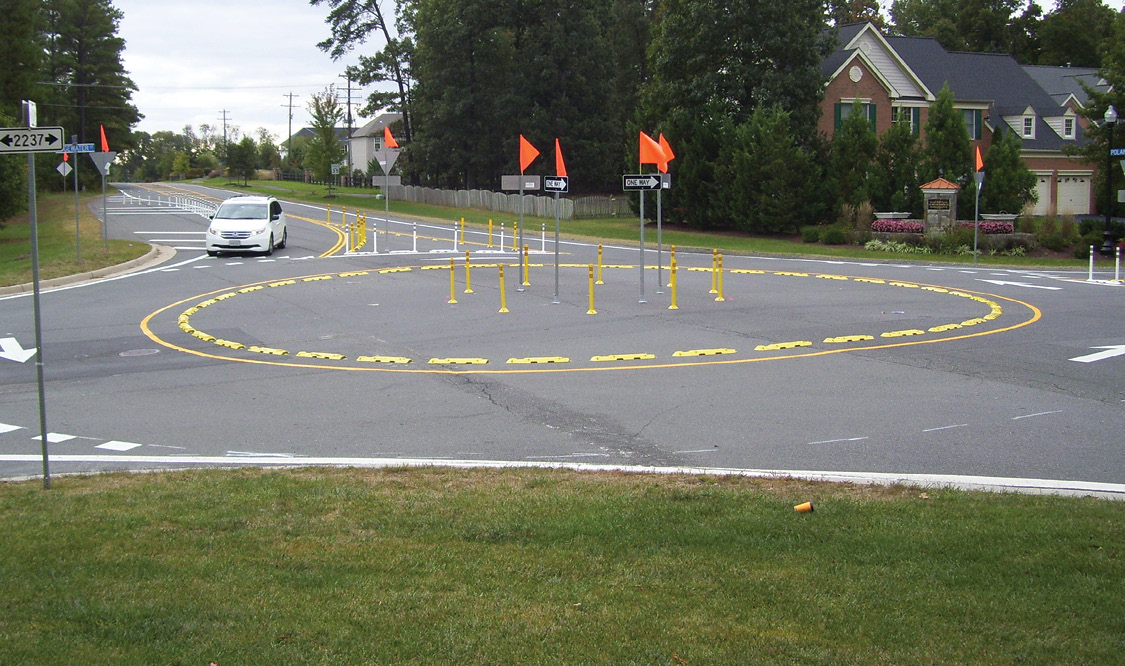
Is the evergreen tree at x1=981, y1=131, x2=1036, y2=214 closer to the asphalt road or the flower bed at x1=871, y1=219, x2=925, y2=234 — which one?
the flower bed at x1=871, y1=219, x2=925, y2=234

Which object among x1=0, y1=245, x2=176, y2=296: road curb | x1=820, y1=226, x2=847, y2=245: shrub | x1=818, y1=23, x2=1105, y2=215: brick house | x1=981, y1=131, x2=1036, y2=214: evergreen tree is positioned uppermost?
x1=818, y1=23, x2=1105, y2=215: brick house

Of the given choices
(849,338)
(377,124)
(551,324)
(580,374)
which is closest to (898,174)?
(849,338)

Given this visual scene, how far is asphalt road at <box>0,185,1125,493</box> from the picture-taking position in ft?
32.5

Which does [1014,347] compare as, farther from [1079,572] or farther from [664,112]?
[664,112]

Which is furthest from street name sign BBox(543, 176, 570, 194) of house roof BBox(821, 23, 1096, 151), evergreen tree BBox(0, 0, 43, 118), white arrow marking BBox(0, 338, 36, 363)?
evergreen tree BBox(0, 0, 43, 118)

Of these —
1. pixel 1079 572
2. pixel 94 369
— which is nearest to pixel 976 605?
pixel 1079 572

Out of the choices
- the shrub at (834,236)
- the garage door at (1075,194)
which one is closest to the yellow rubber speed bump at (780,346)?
the shrub at (834,236)

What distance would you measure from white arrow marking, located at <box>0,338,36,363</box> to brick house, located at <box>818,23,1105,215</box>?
4122 cm

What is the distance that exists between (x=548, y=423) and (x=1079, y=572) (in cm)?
628

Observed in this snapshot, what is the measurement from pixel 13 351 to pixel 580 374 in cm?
948

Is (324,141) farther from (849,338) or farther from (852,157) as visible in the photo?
(849,338)

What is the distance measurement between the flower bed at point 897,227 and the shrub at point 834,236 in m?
1.18

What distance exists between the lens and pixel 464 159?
212ft

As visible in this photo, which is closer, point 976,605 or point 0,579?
point 976,605
